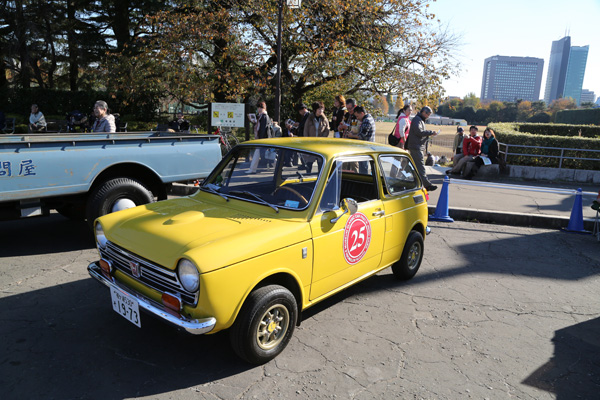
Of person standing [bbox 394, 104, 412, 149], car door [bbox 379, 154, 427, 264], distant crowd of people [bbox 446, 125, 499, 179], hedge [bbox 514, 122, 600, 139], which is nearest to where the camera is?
car door [bbox 379, 154, 427, 264]

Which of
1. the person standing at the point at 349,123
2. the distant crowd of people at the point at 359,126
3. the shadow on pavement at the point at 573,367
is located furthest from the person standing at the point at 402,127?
the shadow on pavement at the point at 573,367

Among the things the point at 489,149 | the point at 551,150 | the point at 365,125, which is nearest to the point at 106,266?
the point at 365,125

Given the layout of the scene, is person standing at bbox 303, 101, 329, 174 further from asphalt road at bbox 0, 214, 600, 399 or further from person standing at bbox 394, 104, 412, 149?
asphalt road at bbox 0, 214, 600, 399

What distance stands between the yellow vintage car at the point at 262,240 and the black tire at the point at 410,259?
0.9 inches

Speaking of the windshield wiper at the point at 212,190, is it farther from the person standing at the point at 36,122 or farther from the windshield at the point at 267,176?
the person standing at the point at 36,122

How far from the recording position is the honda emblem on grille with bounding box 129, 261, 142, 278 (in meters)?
3.07

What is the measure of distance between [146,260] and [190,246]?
426 mm

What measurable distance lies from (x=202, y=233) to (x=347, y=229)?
52.7 inches

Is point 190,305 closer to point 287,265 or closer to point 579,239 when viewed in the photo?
point 287,265

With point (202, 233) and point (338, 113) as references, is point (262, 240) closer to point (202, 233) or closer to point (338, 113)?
point (202, 233)

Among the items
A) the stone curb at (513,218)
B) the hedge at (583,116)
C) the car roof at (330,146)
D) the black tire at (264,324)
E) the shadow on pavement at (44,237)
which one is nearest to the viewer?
the black tire at (264,324)

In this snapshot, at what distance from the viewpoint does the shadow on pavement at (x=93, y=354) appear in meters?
2.81

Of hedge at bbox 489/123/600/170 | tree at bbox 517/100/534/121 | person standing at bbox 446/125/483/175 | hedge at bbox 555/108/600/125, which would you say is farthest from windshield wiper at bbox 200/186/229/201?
tree at bbox 517/100/534/121

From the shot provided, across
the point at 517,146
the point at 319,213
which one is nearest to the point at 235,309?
the point at 319,213
